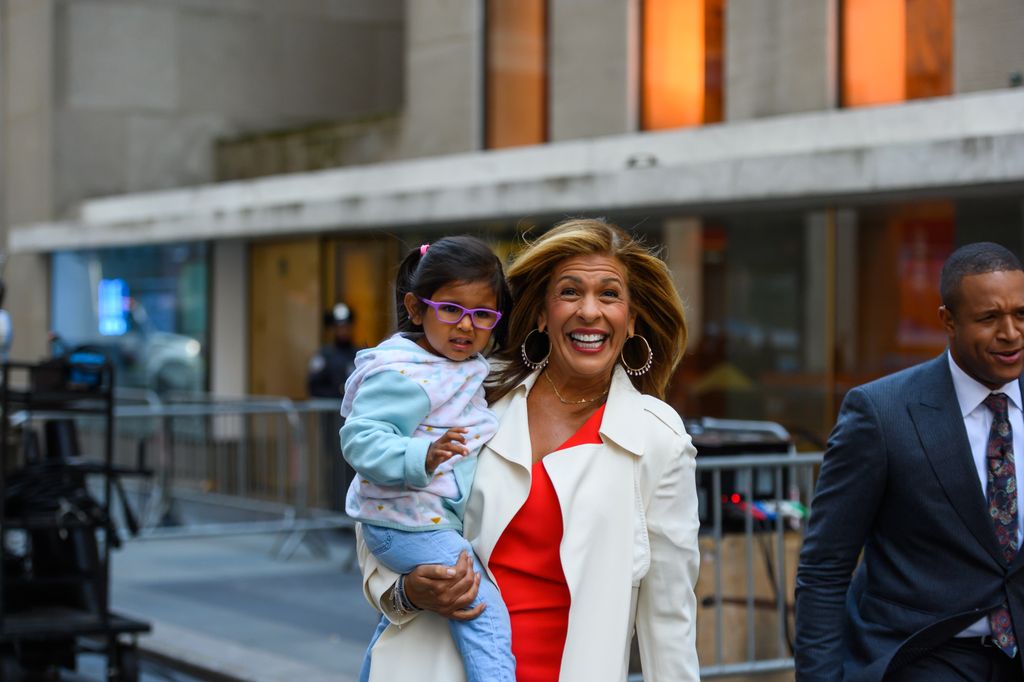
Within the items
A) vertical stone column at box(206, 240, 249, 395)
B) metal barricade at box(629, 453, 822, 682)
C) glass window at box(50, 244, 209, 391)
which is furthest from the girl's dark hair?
glass window at box(50, 244, 209, 391)

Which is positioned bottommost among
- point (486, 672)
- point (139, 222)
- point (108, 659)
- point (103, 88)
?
point (108, 659)

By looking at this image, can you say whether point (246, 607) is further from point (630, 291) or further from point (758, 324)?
point (630, 291)

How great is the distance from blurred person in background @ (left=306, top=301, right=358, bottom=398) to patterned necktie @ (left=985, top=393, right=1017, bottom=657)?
1105cm

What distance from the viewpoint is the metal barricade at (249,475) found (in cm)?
1373

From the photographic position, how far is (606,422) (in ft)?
12.0

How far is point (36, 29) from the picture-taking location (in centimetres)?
2259

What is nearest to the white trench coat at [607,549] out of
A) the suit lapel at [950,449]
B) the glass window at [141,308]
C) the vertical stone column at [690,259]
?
the suit lapel at [950,449]

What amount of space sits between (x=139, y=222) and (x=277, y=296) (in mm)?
2196

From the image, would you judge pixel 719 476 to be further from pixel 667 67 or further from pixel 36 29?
pixel 36 29

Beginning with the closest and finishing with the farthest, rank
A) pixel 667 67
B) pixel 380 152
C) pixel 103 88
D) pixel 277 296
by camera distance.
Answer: pixel 667 67 < pixel 380 152 < pixel 277 296 < pixel 103 88

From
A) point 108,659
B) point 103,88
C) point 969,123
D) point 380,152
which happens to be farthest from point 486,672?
point 103,88

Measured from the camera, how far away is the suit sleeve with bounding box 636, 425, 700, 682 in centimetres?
361

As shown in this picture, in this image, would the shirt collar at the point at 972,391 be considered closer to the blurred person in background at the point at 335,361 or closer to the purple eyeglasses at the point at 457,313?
the purple eyeglasses at the point at 457,313

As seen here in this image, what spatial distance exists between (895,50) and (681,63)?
7.72ft
